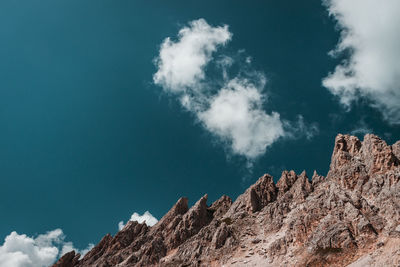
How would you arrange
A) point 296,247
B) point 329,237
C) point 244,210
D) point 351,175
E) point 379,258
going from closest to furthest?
point 379,258 → point 329,237 → point 296,247 → point 351,175 → point 244,210

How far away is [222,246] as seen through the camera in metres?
116

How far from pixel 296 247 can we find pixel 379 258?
86.3 ft

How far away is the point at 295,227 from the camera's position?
97.7 meters

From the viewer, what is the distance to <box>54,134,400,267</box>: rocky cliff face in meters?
82.1

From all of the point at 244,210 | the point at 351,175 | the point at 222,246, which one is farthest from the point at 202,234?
the point at 351,175

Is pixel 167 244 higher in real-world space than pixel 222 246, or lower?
higher

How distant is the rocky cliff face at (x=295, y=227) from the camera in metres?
82.1

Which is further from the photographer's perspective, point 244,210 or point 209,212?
point 209,212

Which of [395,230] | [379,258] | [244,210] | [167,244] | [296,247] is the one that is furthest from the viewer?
[244,210]

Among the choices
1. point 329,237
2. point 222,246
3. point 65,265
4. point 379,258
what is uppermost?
point 65,265

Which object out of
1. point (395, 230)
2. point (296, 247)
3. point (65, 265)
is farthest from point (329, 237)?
point (65, 265)

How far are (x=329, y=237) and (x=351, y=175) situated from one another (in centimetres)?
3935

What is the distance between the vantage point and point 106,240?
154000 millimetres

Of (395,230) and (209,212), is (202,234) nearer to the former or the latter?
(209,212)
